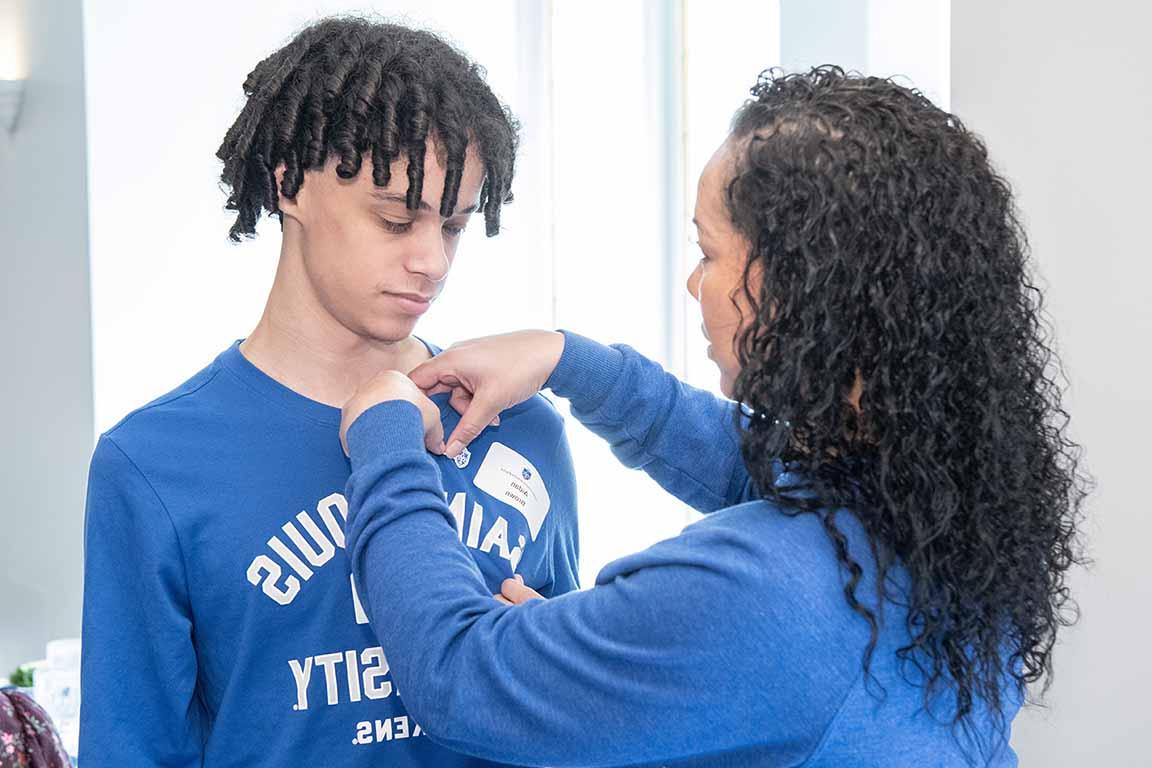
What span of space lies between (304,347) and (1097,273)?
→ 1015mm

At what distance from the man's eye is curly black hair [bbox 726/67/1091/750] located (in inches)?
15.0

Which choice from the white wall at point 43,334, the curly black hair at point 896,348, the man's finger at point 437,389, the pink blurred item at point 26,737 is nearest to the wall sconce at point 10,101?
the white wall at point 43,334

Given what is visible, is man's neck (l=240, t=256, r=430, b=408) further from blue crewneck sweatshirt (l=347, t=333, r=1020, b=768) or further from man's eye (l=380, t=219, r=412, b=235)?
blue crewneck sweatshirt (l=347, t=333, r=1020, b=768)

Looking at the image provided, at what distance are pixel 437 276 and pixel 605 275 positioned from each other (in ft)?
5.68

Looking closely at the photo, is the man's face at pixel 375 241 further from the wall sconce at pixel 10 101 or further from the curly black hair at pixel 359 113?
the wall sconce at pixel 10 101

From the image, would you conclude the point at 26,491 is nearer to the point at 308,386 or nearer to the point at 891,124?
the point at 308,386

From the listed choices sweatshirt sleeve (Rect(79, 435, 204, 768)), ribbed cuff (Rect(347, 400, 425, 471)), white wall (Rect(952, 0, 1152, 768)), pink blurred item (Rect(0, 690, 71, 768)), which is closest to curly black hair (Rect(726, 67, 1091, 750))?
ribbed cuff (Rect(347, 400, 425, 471))

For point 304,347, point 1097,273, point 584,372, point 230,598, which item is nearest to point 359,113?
point 304,347

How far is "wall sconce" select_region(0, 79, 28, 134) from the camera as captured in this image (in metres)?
2.82

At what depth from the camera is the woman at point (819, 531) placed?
860 millimetres

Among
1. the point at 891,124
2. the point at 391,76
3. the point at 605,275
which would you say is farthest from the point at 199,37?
the point at 891,124

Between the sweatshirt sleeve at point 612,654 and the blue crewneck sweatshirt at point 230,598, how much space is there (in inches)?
5.8

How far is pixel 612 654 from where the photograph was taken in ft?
2.86

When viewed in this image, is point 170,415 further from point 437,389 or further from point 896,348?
point 896,348
